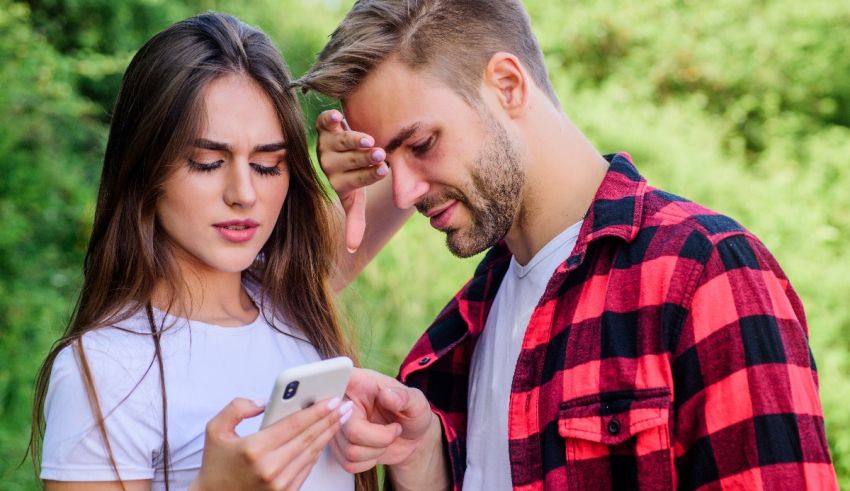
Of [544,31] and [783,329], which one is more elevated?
[544,31]

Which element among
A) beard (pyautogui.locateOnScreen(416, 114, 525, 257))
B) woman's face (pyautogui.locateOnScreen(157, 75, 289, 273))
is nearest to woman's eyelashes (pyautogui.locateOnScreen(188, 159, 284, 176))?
woman's face (pyautogui.locateOnScreen(157, 75, 289, 273))

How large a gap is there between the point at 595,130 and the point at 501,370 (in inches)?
223

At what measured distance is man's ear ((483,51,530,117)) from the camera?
2500mm

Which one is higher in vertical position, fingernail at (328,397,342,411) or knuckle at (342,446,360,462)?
fingernail at (328,397,342,411)

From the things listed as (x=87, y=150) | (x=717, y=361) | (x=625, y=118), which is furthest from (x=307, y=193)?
(x=625, y=118)

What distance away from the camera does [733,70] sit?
9.77 meters

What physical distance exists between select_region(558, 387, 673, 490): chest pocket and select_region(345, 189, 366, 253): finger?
0.81m

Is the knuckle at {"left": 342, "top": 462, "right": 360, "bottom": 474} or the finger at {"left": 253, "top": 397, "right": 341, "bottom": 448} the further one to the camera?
the knuckle at {"left": 342, "top": 462, "right": 360, "bottom": 474}

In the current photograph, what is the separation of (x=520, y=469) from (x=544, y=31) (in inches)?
328

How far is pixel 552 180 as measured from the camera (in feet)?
8.15

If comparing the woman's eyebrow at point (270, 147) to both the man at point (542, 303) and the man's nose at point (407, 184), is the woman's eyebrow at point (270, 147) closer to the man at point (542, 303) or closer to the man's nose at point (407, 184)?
the man at point (542, 303)

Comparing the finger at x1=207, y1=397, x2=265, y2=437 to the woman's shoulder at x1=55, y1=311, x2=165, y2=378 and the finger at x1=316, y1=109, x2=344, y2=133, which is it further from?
the finger at x1=316, y1=109, x2=344, y2=133

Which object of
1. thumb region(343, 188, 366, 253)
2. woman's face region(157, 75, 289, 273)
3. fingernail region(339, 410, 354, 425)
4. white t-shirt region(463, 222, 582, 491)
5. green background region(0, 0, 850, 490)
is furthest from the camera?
green background region(0, 0, 850, 490)

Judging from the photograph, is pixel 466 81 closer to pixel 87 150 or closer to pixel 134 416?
pixel 134 416
